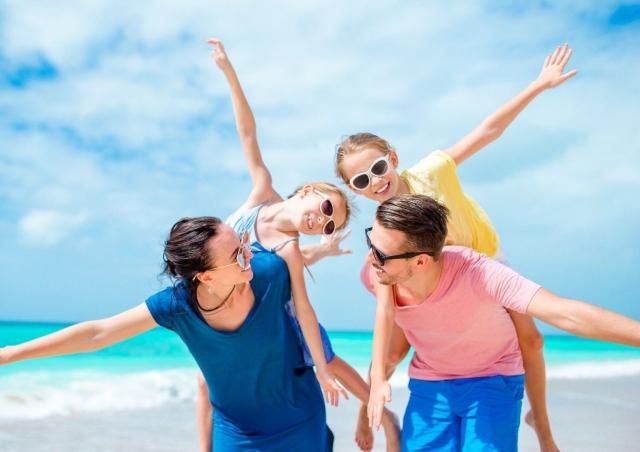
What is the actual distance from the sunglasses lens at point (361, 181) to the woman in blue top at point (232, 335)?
752 millimetres

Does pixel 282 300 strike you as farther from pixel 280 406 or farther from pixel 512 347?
pixel 512 347

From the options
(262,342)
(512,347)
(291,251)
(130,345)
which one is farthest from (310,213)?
(130,345)

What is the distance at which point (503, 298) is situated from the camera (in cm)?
335

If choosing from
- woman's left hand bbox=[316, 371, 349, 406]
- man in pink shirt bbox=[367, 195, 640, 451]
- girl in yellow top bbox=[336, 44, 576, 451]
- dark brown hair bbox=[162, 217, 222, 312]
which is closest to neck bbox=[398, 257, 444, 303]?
man in pink shirt bbox=[367, 195, 640, 451]

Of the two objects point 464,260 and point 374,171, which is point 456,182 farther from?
point 464,260

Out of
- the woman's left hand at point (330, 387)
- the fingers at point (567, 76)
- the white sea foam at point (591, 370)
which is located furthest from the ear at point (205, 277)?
the white sea foam at point (591, 370)

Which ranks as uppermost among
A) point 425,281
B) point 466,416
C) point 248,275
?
point 248,275

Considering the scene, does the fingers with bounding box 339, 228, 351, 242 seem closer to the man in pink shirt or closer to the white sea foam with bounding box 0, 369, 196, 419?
the man in pink shirt

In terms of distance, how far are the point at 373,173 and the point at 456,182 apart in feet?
2.00

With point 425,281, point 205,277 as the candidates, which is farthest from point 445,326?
point 205,277

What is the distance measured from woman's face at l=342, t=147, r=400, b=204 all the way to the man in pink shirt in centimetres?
55

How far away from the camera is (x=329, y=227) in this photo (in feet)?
13.7

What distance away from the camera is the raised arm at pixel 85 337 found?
3309 millimetres

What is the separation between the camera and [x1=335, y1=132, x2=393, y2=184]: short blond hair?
4.26 m
